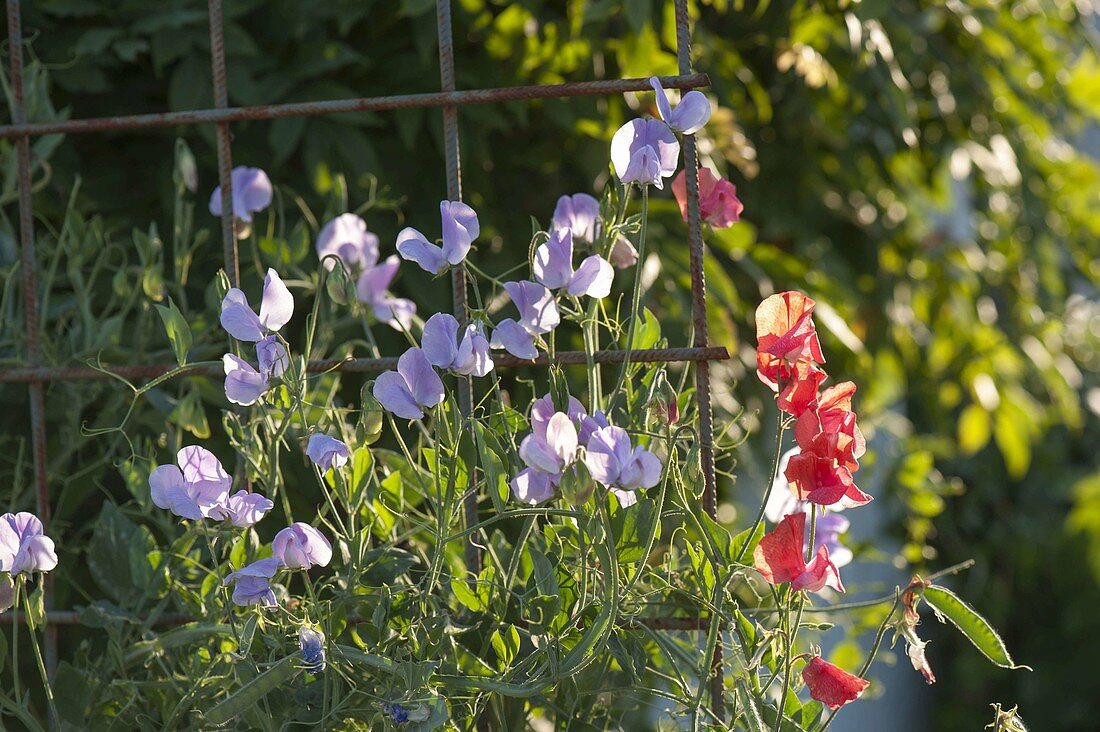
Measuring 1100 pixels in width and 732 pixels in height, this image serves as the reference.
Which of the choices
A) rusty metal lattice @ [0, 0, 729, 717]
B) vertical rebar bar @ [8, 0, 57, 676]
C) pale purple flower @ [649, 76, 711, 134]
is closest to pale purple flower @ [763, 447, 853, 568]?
rusty metal lattice @ [0, 0, 729, 717]

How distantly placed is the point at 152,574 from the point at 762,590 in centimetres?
83

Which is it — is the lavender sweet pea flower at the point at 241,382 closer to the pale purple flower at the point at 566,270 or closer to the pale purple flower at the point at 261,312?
the pale purple flower at the point at 261,312

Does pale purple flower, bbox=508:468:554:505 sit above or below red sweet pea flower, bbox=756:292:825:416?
below

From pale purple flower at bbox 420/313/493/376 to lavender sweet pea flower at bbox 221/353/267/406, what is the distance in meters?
0.11

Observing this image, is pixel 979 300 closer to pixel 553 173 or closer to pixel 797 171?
pixel 797 171

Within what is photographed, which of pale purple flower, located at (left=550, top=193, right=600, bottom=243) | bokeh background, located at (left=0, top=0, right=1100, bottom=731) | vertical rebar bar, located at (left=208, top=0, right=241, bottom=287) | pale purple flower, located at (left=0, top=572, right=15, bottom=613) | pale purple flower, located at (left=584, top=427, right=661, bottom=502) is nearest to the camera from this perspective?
pale purple flower, located at (left=584, top=427, right=661, bottom=502)

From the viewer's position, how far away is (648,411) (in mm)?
864

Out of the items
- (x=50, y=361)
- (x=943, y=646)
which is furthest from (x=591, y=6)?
(x=943, y=646)

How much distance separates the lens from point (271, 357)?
0.79 meters

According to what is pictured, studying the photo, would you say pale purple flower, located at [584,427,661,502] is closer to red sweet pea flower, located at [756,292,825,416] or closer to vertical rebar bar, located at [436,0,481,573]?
red sweet pea flower, located at [756,292,825,416]

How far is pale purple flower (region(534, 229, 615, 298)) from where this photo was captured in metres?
0.79

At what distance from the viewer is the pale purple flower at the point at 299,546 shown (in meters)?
0.76

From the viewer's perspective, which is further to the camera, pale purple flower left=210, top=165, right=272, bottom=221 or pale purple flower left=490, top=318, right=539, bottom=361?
pale purple flower left=210, top=165, right=272, bottom=221

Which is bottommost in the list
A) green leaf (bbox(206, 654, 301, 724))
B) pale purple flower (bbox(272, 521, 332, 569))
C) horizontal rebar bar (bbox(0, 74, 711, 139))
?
green leaf (bbox(206, 654, 301, 724))
